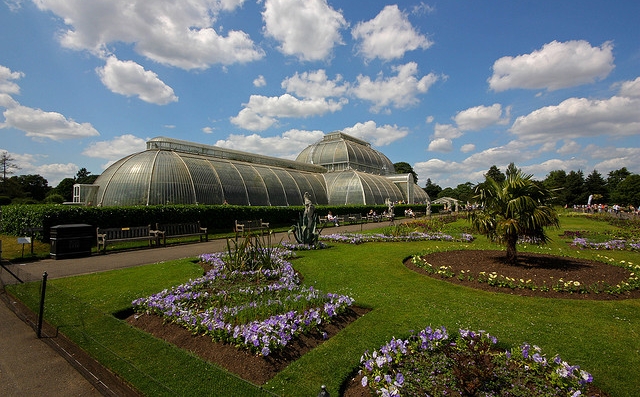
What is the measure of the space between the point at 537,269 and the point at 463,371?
7463 millimetres

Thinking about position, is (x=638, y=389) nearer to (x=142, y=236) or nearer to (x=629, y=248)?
(x=629, y=248)

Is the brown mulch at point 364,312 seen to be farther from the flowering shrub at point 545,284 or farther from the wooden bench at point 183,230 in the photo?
the wooden bench at point 183,230

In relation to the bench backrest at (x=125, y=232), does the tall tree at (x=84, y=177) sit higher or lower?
higher

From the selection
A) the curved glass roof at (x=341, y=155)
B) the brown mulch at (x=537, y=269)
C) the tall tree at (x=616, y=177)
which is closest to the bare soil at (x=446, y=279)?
the brown mulch at (x=537, y=269)

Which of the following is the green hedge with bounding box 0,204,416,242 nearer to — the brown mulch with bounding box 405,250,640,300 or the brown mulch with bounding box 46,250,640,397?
the brown mulch with bounding box 405,250,640,300

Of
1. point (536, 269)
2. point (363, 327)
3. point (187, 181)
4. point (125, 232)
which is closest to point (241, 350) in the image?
point (363, 327)

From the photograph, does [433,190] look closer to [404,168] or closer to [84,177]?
[404,168]

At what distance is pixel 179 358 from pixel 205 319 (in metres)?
1.07

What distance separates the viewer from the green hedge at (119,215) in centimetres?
1514

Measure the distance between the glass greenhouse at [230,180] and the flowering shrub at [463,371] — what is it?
2393 cm

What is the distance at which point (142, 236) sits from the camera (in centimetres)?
1723

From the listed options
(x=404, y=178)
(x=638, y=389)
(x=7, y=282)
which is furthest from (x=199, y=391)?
(x=404, y=178)

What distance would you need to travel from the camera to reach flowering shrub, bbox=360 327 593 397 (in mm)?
3561

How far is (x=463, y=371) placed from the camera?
3.66 meters
